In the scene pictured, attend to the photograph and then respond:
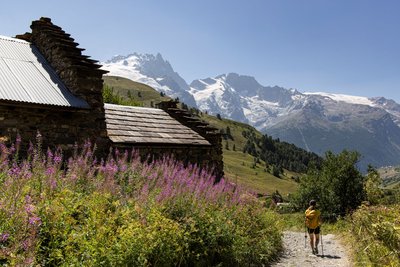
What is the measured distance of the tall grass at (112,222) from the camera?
18.2 ft

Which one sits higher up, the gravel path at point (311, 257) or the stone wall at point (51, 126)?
the stone wall at point (51, 126)

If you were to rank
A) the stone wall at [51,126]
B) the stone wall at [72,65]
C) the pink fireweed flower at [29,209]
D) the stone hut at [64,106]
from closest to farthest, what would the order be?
the pink fireweed flower at [29,209] → the stone wall at [51,126] → the stone hut at [64,106] → the stone wall at [72,65]

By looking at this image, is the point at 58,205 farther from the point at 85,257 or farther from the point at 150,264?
the point at 150,264

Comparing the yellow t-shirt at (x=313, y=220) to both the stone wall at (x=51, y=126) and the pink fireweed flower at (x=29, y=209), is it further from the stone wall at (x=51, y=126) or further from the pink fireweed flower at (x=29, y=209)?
the pink fireweed flower at (x=29, y=209)

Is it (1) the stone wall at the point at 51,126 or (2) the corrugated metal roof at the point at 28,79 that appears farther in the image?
(2) the corrugated metal roof at the point at 28,79

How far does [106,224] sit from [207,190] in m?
4.84

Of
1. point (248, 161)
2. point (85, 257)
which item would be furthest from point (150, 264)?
point (248, 161)

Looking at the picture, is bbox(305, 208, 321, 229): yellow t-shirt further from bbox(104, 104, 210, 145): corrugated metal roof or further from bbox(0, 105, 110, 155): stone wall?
bbox(0, 105, 110, 155): stone wall

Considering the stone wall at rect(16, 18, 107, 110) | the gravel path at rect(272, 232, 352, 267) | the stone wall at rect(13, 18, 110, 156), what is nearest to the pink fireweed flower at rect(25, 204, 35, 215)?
the stone wall at rect(13, 18, 110, 156)

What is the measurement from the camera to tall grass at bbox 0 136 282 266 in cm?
554

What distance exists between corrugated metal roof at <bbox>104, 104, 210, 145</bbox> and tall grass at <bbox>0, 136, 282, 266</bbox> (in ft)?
16.9

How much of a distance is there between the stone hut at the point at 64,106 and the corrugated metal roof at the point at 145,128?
5cm

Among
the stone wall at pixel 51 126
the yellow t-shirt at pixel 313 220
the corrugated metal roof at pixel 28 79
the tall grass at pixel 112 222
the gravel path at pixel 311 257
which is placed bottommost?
the gravel path at pixel 311 257

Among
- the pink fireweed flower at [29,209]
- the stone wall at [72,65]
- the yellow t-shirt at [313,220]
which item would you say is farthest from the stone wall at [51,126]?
the yellow t-shirt at [313,220]
